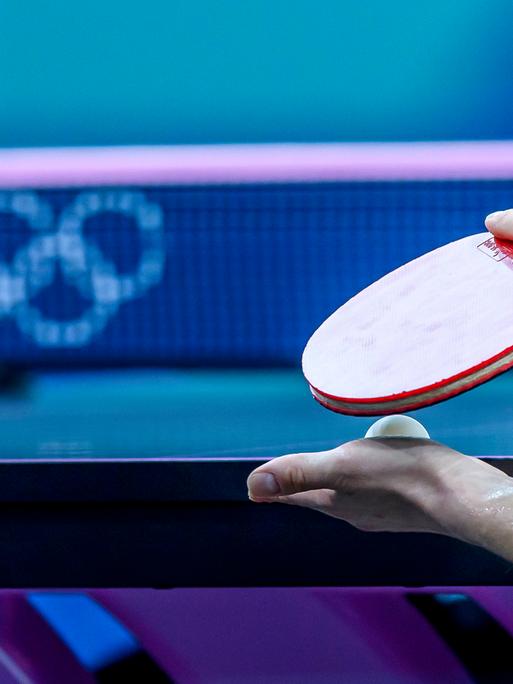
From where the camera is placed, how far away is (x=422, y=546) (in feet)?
4.83

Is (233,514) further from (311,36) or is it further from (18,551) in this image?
(311,36)

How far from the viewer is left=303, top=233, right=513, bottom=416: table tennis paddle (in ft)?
2.42

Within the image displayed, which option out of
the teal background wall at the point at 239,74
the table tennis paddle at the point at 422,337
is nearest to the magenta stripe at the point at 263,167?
the teal background wall at the point at 239,74

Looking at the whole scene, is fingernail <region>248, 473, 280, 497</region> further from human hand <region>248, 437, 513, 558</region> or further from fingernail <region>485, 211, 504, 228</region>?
fingernail <region>485, 211, 504, 228</region>

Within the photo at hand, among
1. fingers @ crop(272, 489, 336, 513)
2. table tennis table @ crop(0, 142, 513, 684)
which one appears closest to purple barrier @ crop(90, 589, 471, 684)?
table tennis table @ crop(0, 142, 513, 684)

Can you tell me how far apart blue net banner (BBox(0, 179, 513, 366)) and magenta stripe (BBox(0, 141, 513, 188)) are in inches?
1.7

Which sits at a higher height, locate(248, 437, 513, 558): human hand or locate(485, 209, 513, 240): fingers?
locate(485, 209, 513, 240): fingers

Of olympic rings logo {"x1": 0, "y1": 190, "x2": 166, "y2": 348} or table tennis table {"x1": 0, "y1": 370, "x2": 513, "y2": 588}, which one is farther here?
olympic rings logo {"x1": 0, "y1": 190, "x2": 166, "y2": 348}

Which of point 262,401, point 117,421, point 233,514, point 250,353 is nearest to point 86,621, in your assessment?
point 233,514

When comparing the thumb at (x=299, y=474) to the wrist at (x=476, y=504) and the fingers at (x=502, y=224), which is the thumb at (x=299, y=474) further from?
the fingers at (x=502, y=224)

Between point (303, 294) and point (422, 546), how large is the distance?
241 centimetres

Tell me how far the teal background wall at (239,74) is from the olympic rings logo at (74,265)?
1.10m

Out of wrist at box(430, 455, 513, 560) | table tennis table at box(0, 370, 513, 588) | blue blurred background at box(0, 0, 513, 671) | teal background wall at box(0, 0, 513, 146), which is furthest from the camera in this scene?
teal background wall at box(0, 0, 513, 146)

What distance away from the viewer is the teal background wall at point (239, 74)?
15.7 feet
